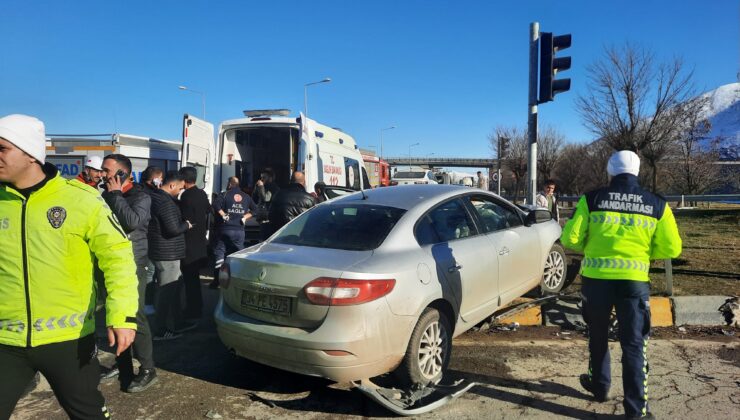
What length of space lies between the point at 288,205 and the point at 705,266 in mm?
6782

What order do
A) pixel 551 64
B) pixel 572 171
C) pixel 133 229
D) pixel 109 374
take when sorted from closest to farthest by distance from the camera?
pixel 133 229 < pixel 109 374 < pixel 551 64 < pixel 572 171

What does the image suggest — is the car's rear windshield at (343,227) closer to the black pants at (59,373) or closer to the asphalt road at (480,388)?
the asphalt road at (480,388)

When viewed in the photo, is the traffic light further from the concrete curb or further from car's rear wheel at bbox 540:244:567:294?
the concrete curb

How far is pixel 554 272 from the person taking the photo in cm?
613

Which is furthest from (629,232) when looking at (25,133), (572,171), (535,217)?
(572,171)

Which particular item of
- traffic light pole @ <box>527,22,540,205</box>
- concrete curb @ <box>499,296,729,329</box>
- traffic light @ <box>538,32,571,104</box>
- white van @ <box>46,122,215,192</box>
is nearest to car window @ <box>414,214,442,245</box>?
concrete curb @ <box>499,296,729,329</box>

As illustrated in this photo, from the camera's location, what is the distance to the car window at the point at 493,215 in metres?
4.92

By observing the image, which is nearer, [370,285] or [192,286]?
[370,285]

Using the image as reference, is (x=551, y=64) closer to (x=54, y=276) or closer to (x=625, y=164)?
(x=625, y=164)

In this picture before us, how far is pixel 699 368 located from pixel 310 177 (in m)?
6.34

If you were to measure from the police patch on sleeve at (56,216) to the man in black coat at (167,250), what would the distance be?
2.90 meters

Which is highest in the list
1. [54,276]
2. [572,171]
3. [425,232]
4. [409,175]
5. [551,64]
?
[572,171]

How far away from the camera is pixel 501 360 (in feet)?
15.0

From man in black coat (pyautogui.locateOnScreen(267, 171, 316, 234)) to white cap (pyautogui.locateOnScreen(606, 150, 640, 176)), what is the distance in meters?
4.03
